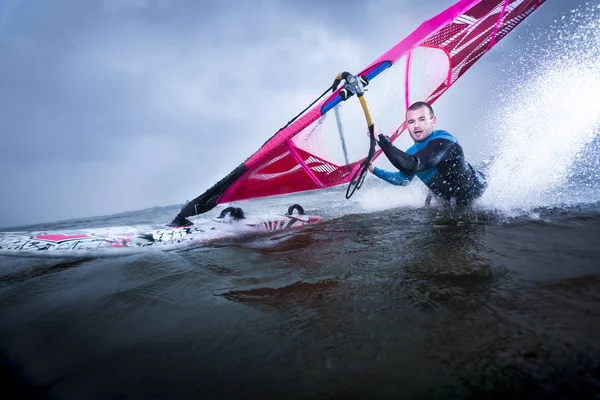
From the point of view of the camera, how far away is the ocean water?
0.93 meters

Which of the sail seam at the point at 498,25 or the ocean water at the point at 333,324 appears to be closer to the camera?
the ocean water at the point at 333,324

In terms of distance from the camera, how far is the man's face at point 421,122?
4156mm

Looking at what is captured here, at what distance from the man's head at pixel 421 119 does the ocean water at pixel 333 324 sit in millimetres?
2070

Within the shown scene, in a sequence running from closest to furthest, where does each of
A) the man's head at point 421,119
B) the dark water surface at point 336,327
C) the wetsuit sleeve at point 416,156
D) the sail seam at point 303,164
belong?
1. the dark water surface at point 336,327
2. the wetsuit sleeve at point 416,156
3. the man's head at point 421,119
4. the sail seam at point 303,164

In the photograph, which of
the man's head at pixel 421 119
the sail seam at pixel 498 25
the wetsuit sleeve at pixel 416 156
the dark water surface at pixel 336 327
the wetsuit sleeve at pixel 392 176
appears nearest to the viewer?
the dark water surface at pixel 336 327

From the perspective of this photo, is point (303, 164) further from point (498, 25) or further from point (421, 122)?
point (498, 25)

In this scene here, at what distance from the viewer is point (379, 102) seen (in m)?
5.13

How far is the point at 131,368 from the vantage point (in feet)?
3.85

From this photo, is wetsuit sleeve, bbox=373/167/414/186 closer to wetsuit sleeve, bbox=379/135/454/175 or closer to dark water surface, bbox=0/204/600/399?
wetsuit sleeve, bbox=379/135/454/175

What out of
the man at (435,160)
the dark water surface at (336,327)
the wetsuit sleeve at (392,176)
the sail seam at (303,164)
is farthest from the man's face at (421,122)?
the dark water surface at (336,327)

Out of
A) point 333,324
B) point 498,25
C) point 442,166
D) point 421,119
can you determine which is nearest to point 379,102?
point 421,119

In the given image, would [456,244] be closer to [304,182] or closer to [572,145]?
[304,182]

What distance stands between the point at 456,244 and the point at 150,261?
340 centimetres

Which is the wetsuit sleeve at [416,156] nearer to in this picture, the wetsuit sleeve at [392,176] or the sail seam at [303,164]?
the wetsuit sleeve at [392,176]
